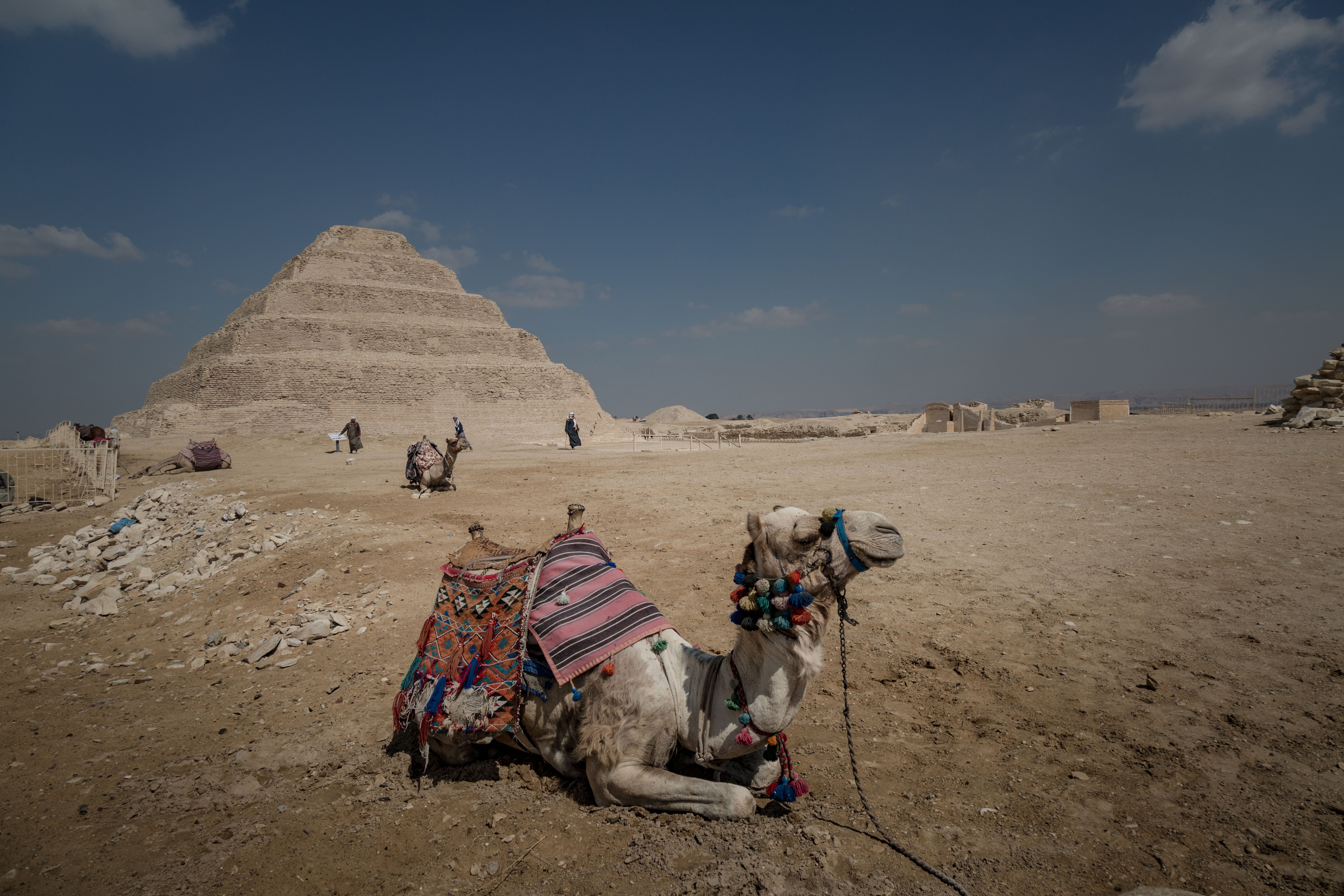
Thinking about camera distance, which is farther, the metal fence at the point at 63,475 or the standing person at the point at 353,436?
the standing person at the point at 353,436

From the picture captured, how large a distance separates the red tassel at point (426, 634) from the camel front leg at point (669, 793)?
1070mm

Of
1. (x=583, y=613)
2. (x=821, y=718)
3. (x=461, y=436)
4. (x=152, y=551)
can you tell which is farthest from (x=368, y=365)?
(x=821, y=718)

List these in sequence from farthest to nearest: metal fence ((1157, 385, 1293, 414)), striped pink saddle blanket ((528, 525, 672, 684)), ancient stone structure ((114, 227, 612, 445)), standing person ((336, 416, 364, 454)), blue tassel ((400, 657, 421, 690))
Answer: ancient stone structure ((114, 227, 612, 445)) → metal fence ((1157, 385, 1293, 414)) → standing person ((336, 416, 364, 454)) → blue tassel ((400, 657, 421, 690)) → striped pink saddle blanket ((528, 525, 672, 684))

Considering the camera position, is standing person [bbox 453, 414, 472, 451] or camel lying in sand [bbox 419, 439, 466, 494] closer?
camel lying in sand [bbox 419, 439, 466, 494]

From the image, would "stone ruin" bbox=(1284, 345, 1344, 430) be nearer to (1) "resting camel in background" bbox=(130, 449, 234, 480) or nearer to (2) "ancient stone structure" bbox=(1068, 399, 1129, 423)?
(2) "ancient stone structure" bbox=(1068, 399, 1129, 423)

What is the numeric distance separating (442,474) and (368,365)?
104 ft

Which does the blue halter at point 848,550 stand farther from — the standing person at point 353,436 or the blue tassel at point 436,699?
the standing person at point 353,436

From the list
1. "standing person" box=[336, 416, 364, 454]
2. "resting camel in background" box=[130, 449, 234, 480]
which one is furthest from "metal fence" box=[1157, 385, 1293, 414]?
"resting camel in background" box=[130, 449, 234, 480]

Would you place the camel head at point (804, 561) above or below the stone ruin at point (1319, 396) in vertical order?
below

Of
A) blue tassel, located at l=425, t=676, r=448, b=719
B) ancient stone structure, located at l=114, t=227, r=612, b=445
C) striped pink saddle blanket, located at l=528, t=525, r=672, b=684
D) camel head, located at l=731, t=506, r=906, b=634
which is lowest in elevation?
blue tassel, located at l=425, t=676, r=448, b=719

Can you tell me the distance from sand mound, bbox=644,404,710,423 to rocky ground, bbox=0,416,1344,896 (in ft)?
135

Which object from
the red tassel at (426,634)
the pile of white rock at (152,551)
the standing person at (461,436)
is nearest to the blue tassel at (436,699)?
the red tassel at (426,634)

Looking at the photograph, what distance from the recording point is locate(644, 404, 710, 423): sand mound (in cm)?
4869

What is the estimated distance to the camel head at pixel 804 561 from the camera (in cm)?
195
